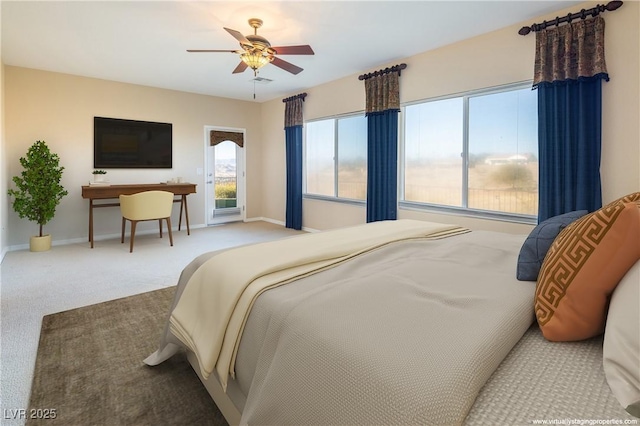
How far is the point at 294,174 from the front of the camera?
21.1ft

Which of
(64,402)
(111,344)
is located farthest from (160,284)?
(64,402)

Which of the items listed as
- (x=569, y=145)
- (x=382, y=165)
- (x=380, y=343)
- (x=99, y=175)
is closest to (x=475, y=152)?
(x=569, y=145)

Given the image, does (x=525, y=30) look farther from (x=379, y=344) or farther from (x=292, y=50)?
(x=379, y=344)

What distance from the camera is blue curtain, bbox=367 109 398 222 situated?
4.66 meters

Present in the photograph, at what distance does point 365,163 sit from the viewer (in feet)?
17.5

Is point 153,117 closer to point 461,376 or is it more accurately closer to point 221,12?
point 221,12

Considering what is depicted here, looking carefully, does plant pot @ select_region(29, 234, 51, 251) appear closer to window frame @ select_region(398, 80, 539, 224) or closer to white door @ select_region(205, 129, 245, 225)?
white door @ select_region(205, 129, 245, 225)

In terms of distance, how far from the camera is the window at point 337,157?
17.7 ft

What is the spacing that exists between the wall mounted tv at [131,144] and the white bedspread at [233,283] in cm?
495

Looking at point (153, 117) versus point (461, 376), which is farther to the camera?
point (153, 117)

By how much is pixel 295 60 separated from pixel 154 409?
4138 mm

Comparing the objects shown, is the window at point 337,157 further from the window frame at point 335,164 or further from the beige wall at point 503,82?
the beige wall at point 503,82

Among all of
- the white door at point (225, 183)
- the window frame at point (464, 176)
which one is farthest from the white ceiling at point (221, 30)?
the white door at point (225, 183)

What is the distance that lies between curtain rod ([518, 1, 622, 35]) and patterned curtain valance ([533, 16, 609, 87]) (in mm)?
42
